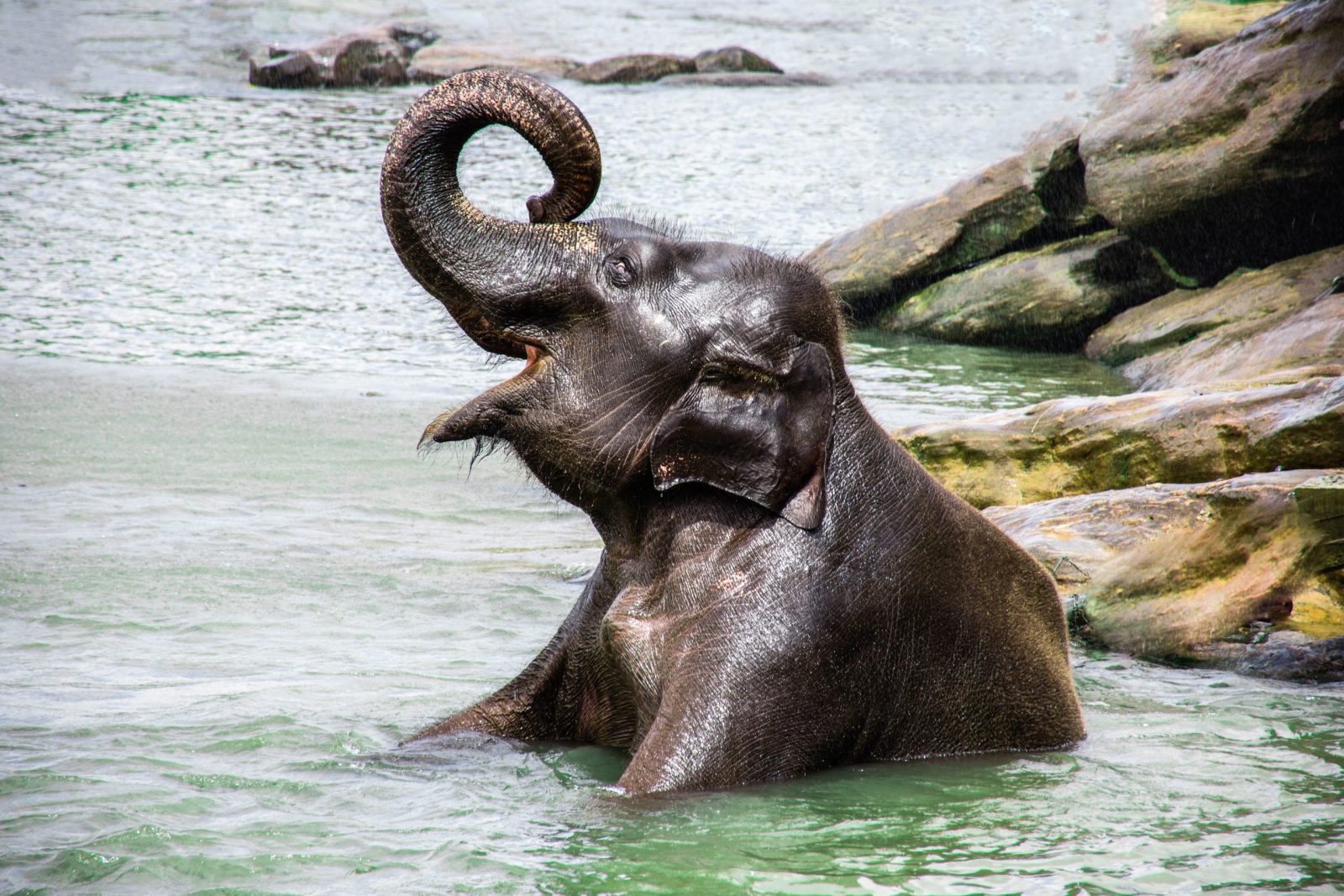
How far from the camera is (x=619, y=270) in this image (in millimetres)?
4875

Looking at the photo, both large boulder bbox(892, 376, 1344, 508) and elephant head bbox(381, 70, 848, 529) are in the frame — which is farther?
large boulder bbox(892, 376, 1344, 508)

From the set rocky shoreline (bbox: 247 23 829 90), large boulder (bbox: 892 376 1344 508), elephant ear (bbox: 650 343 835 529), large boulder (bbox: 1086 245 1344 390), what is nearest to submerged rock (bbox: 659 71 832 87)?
rocky shoreline (bbox: 247 23 829 90)

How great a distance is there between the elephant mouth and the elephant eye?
30 cm

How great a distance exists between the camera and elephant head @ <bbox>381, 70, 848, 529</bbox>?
467 cm

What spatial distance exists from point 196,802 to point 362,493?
5425mm

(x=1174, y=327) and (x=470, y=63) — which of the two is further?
(x=470, y=63)

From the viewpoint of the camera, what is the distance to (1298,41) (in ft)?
46.8

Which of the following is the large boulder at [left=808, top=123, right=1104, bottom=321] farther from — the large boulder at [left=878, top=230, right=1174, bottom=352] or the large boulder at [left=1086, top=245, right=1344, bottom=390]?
the large boulder at [left=1086, top=245, right=1344, bottom=390]

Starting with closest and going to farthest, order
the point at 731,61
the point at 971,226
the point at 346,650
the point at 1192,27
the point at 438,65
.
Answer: the point at 346,650 < the point at 971,226 < the point at 1192,27 < the point at 438,65 < the point at 731,61

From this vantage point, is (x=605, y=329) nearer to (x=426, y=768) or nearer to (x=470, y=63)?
(x=426, y=768)

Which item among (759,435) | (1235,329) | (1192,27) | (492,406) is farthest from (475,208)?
(1192,27)

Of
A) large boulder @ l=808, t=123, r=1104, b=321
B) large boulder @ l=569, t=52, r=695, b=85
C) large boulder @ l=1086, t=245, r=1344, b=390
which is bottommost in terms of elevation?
large boulder @ l=1086, t=245, r=1344, b=390

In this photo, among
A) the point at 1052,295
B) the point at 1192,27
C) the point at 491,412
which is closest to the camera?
the point at 491,412

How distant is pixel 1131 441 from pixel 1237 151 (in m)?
7.08
